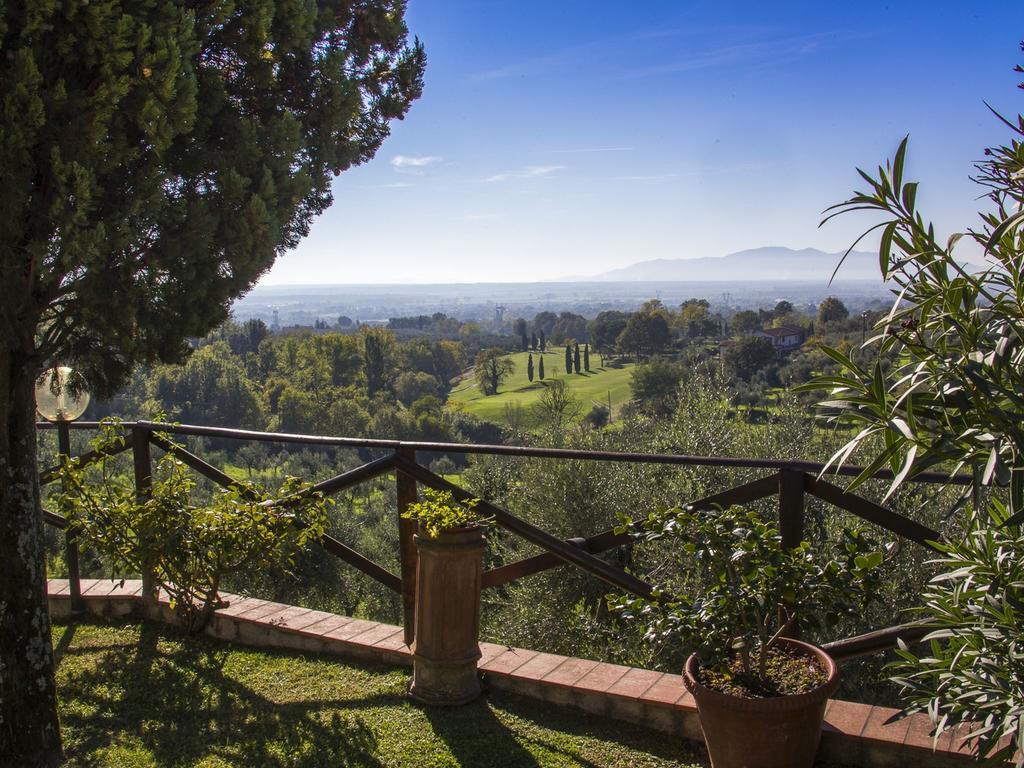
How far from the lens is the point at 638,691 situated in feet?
9.23

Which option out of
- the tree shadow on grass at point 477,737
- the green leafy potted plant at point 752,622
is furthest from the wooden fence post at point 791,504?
the tree shadow on grass at point 477,737

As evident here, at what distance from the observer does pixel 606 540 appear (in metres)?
3.13

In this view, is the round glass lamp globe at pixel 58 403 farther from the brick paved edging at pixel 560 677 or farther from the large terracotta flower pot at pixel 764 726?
the large terracotta flower pot at pixel 764 726

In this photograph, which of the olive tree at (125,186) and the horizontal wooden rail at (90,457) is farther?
the horizontal wooden rail at (90,457)

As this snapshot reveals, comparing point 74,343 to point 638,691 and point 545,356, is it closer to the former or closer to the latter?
point 638,691

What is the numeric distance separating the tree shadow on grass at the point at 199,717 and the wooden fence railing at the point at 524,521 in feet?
1.94

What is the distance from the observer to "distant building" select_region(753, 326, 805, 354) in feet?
97.7

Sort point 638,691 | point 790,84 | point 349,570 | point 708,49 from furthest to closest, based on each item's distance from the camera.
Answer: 1. point 708,49
2. point 349,570
3. point 790,84
4. point 638,691

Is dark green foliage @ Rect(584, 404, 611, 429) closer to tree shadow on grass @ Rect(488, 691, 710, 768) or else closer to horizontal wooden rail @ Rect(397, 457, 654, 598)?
horizontal wooden rail @ Rect(397, 457, 654, 598)

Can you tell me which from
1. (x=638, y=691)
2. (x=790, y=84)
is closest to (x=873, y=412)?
(x=638, y=691)

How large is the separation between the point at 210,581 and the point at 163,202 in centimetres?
176

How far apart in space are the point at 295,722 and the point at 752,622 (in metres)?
1.70

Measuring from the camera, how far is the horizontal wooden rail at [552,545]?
3052 mm

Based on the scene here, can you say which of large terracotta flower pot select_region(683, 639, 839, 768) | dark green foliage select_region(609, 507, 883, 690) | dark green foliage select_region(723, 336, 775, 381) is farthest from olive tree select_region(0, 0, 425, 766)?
dark green foliage select_region(723, 336, 775, 381)
